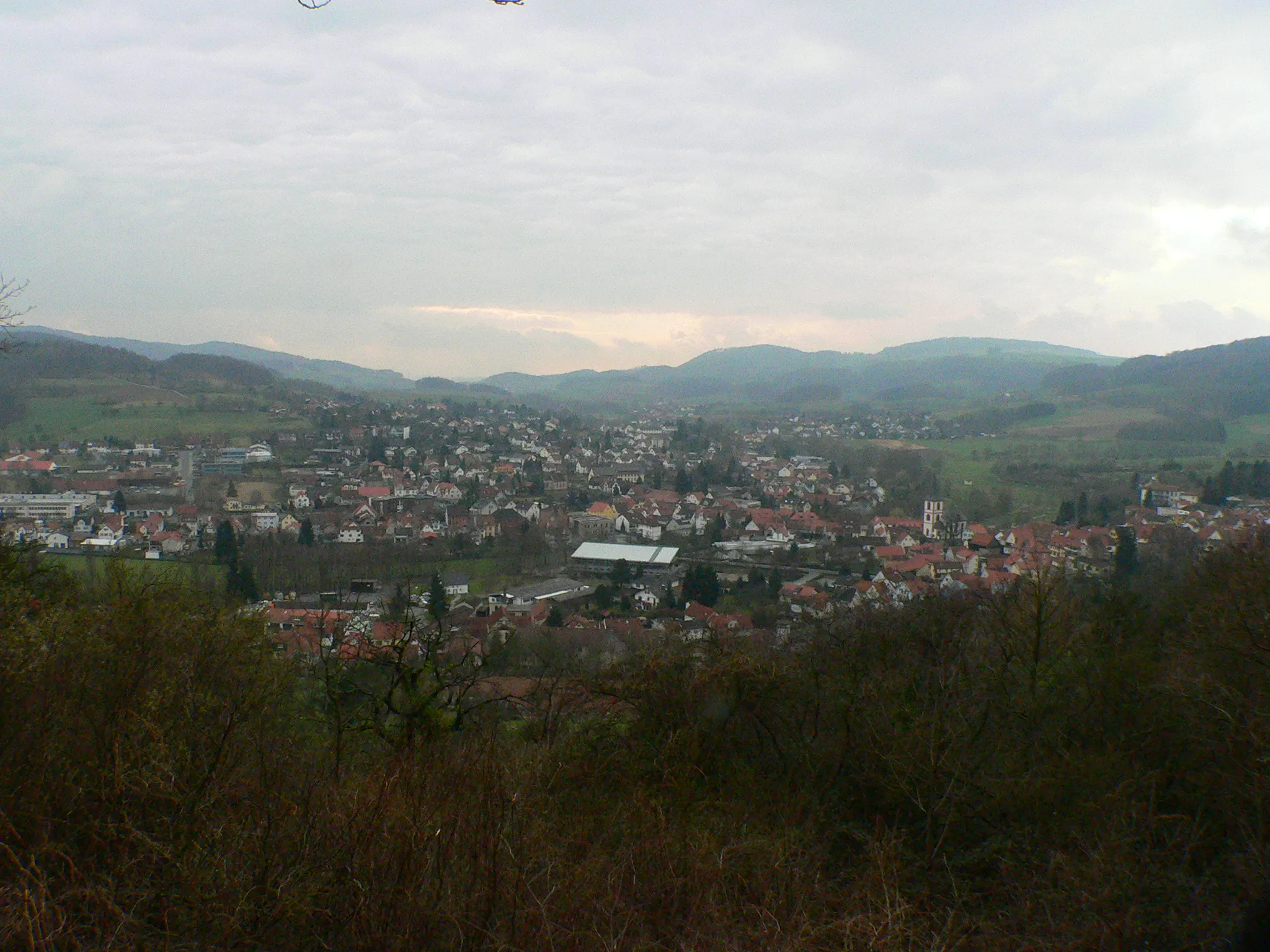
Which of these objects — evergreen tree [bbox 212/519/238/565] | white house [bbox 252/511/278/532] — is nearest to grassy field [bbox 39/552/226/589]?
evergreen tree [bbox 212/519/238/565]

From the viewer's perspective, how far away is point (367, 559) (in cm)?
1722

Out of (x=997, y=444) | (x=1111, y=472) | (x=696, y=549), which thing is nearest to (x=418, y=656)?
(x=696, y=549)

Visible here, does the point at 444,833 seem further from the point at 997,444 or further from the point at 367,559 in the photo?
the point at 997,444

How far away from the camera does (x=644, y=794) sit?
4.46 meters

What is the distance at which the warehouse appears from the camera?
18.2 m

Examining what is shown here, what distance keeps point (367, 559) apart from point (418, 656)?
10.7 meters

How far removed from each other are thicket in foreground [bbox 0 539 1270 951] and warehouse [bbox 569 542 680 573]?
35.5 ft

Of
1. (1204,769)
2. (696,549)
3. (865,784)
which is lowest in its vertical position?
(696,549)

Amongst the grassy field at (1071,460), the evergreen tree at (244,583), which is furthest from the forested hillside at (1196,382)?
the evergreen tree at (244,583)

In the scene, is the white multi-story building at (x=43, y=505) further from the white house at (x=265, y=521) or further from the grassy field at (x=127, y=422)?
the grassy field at (x=127, y=422)

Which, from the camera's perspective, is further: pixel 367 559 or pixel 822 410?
pixel 822 410

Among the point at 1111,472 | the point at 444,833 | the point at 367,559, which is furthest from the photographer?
the point at 1111,472

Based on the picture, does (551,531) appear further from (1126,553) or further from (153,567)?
(1126,553)

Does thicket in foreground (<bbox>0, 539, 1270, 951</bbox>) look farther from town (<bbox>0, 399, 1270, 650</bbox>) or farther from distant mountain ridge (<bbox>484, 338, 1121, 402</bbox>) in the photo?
distant mountain ridge (<bbox>484, 338, 1121, 402</bbox>)
